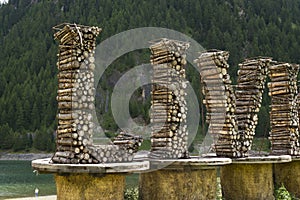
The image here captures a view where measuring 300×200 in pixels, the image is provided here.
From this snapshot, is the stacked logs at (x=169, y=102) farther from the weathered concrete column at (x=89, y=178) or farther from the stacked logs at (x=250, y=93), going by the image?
the stacked logs at (x=250, y=93)

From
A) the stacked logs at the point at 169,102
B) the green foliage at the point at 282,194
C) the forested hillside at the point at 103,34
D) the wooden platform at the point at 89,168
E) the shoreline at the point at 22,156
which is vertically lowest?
the shoreline at the point at 22,156

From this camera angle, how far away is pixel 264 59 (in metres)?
15.9

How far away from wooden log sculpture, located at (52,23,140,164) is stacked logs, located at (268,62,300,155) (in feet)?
26.4

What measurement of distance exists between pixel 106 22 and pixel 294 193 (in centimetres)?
12303

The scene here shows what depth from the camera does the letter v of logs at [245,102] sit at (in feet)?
46.7

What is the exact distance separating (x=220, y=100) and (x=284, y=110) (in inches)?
156

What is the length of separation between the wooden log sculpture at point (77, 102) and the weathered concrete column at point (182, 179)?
1.68 metres

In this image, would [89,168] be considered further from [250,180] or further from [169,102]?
[250,180]

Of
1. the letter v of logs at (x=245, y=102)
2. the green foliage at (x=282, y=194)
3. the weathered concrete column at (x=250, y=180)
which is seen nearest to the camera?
the letter v of logs at (x=245, y=102)

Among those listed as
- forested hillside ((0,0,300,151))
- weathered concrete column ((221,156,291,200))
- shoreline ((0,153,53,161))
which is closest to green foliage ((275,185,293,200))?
→ weathered concrete column ((221,156,291,200))

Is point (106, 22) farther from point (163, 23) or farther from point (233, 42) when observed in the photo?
point (233, 42)

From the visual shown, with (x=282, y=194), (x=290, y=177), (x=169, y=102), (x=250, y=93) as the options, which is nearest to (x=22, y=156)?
(x=290, y=177)

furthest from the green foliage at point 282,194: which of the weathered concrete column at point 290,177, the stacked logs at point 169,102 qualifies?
the stacked logs at point 169,102

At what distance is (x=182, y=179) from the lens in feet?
40.3
